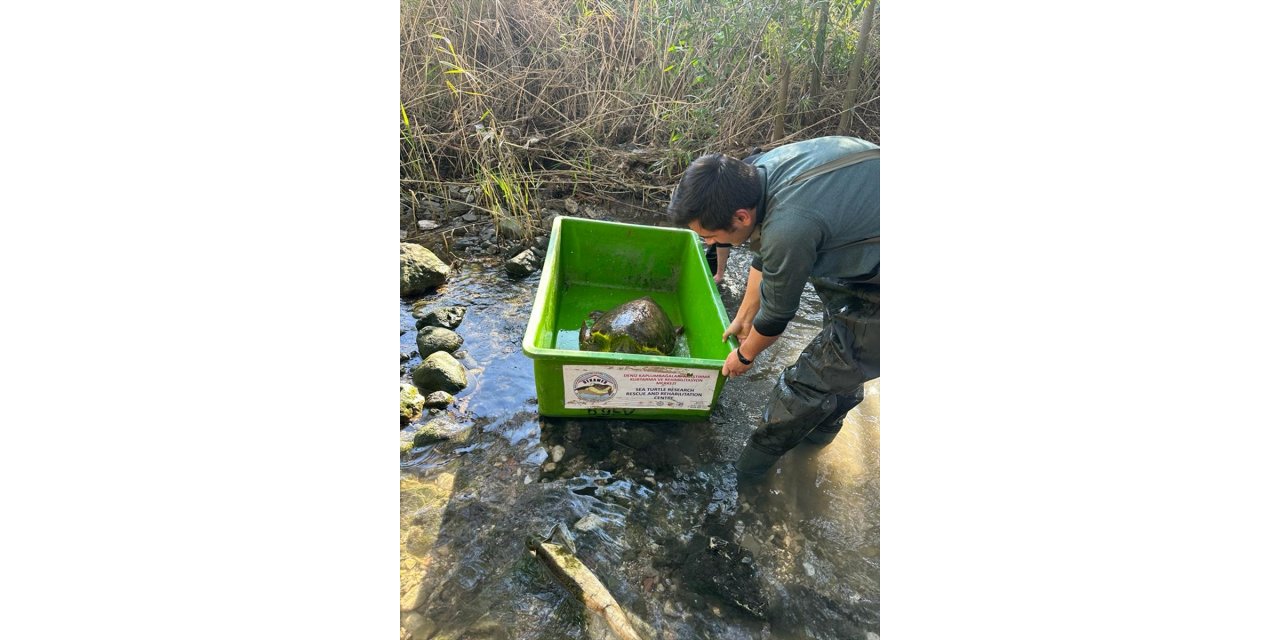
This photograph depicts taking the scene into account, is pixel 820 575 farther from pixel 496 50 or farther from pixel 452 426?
pixel 496 50

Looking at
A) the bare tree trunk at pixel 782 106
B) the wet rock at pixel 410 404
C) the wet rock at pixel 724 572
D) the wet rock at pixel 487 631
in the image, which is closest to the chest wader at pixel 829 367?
the wet rock at pixel 724 572

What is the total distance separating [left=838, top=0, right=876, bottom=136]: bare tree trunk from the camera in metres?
4.27

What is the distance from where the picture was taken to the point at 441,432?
267 centimetres

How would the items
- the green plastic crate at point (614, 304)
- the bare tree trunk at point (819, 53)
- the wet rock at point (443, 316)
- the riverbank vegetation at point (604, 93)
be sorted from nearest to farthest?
the green plastic crate at point (614, 304) < the wet rock at point (443, 316) < the bare tree trunk at point (819, 53) < the riverbank vegetation at point (604, 93)

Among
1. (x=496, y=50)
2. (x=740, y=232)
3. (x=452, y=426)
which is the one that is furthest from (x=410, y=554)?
(x=496, y=50)

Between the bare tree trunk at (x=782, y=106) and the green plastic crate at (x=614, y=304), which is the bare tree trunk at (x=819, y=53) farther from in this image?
the green plastic crate at (x=614, y=304)

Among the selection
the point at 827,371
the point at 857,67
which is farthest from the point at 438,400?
the point at 857,67

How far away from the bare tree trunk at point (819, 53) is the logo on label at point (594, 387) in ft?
11.5

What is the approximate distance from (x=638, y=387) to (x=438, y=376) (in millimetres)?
1158

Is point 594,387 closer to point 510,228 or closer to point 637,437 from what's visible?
point 637,437

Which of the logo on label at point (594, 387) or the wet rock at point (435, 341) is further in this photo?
the wet rock at point (435, 341)

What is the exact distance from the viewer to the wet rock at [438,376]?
9.61ft

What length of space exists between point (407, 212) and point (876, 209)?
401 cm

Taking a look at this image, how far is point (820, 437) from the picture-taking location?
2785 mm
